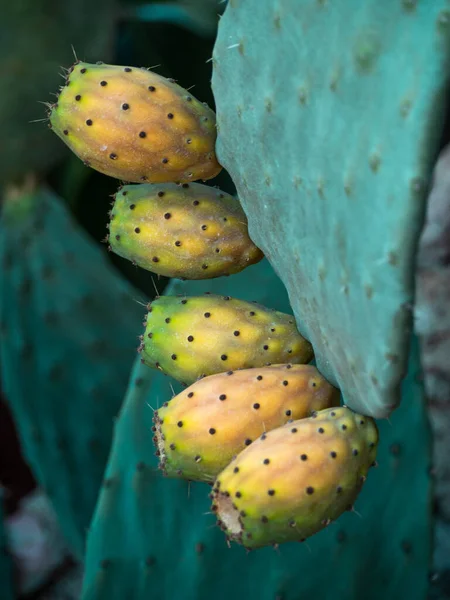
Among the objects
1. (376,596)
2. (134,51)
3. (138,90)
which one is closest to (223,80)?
(138,90)

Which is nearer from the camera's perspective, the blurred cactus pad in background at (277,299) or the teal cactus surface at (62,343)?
the blurred cactus pad in background at (277,299)

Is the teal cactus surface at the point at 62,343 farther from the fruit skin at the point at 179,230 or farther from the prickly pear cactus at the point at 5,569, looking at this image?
the fruit skin at the point at 179,230

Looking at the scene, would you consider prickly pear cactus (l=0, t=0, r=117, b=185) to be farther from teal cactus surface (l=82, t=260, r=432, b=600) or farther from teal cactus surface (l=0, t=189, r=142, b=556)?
teal cactus surface (l=82, t=260, r=432, b=600)

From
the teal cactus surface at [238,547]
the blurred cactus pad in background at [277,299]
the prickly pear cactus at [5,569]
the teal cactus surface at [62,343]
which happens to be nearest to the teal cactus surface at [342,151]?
the blurred cactus pad in background at [277,299]

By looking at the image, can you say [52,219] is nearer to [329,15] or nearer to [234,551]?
[234,551]

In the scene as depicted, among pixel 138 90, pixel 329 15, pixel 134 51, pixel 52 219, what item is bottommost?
pixel 52 219

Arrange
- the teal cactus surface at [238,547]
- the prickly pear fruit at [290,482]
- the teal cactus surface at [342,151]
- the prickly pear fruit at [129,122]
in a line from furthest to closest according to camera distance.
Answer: the teal cactus surface at [238,547] → the prickly pear fruit at [129,122] → the prickly pear fruit at [290,482] → the teal cactus surface at [342,151]
